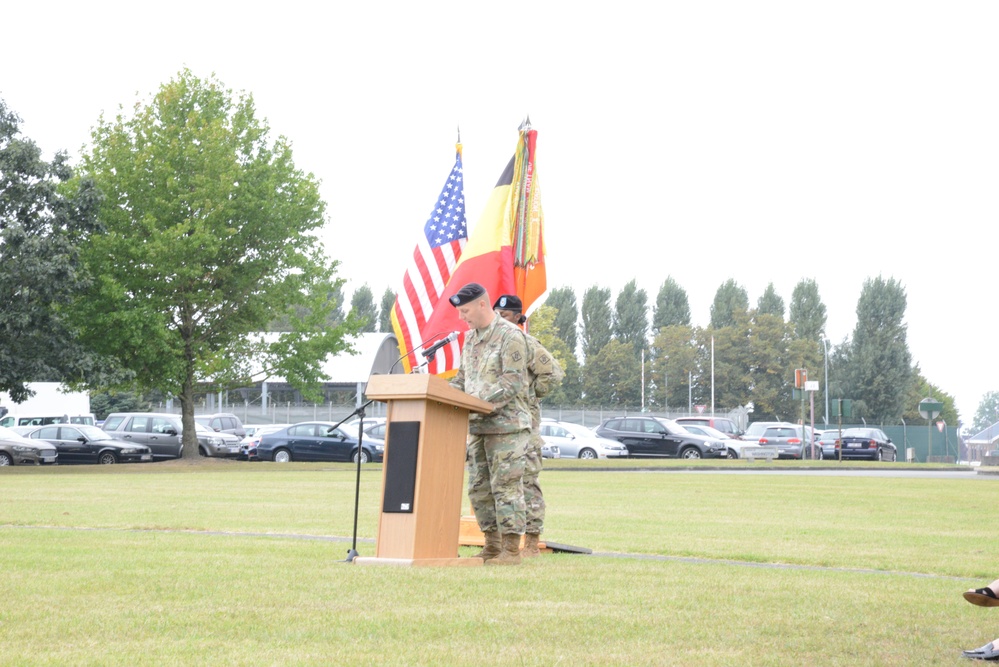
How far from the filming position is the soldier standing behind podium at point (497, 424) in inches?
369

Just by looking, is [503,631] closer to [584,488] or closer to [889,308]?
[584,488]

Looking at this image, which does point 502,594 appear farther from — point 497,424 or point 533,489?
point 533,489

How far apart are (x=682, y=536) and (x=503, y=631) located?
6826mm

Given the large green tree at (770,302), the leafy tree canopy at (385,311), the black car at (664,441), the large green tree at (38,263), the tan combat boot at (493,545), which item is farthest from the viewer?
the leafy tree canopy at (385,311)

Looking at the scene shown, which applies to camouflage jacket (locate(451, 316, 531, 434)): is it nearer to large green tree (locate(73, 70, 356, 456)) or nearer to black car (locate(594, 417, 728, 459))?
large green tree (locate(73, 70, 356, 456))

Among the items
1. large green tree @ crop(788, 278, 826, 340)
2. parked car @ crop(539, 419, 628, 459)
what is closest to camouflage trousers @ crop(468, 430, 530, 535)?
parked car @ crop(539, 419, 628, 459)

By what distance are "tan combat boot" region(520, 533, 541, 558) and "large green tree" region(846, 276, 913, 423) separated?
272 feet

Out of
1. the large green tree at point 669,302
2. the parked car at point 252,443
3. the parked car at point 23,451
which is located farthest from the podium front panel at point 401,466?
the large green tree at point 669,302

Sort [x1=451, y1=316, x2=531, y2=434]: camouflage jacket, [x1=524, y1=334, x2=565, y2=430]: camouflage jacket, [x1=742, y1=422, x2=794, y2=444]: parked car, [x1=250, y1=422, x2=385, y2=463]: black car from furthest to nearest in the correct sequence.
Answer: [x1=742, y1=422, x2=794, y2=444]: parked car < [x1=250, y1=422, x2=385, y2=463]: black car < [x1=524, y1=334, x2=565, y2=430]: camouflage jacket < [x1=451, y1=316, x2=531, y2=434]: camouflage jacket

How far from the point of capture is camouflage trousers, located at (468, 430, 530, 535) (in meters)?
9.41

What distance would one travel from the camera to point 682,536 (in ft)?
41.4

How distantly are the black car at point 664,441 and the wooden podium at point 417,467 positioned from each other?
37.4 m

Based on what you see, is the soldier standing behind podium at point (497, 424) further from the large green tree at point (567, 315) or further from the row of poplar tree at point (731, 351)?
the large green tree at point (567, 315)

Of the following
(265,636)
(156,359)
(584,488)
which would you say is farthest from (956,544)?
(156,359)
